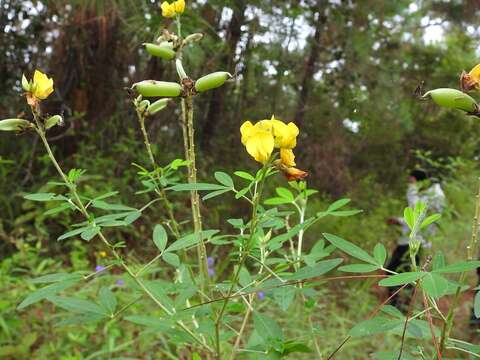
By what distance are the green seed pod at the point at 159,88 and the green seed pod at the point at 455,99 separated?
12.4 inches

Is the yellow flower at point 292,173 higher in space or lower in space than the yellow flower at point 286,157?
lower

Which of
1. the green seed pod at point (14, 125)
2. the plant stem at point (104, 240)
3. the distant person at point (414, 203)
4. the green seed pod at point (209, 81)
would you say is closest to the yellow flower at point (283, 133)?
the green seed pod at point (209, 81)

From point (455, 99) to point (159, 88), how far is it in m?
0.36

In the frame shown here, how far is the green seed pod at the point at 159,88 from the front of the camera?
0.64 metres

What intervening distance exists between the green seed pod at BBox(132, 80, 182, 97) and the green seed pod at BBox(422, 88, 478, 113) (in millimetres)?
314

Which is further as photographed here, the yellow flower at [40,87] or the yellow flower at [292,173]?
the yellow flower at [40,87]

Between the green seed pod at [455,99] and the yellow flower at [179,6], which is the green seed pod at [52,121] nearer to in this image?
the yellow flower at [179,6]

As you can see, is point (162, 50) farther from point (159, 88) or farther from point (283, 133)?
point (283, 133)

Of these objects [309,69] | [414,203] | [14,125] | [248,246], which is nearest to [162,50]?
[14,125]

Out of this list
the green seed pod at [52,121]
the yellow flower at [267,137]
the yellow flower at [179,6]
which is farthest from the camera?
the yellow flower at [179,6]

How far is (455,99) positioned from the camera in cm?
58


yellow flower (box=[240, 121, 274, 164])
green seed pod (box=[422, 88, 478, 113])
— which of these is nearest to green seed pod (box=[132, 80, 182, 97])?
yellow flower (box=[240, 121, 274, 164])

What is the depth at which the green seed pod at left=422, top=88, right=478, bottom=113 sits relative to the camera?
0.58m

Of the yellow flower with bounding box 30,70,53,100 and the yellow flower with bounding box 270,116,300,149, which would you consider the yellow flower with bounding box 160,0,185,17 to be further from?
the yellow flower with bounding box 270,116,300,149
